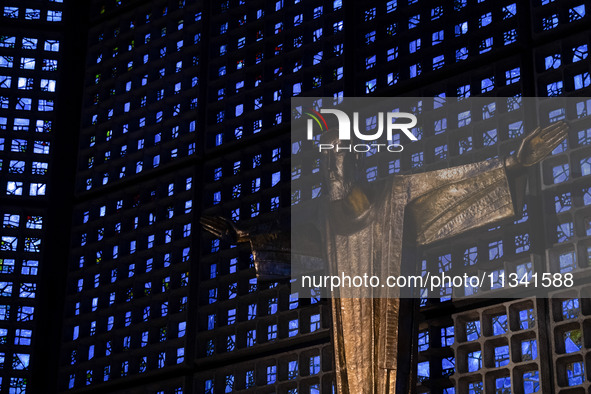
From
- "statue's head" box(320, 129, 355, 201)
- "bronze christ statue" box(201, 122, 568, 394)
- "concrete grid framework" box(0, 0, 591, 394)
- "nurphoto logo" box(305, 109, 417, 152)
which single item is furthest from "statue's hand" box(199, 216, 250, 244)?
"nurphoto logo" box(305, 109, 417, 152)

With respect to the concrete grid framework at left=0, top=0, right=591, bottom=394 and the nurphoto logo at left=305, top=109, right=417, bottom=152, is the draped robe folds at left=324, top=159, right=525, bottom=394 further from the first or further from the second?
the nurphoto logo at left=305, top=109, right=417, bottom=152

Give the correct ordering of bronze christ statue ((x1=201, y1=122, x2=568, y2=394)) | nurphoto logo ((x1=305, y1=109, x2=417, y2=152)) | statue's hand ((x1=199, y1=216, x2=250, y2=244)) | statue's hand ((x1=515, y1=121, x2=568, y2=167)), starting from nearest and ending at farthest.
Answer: statue's hand ((x1=515, y1=121, x2=568, y2=167)) → bronze christ statue ((x1=201, y1=122, x2=568, y2=394)) → statue's hand ((x1=199, y1=216, x2=250, y2=244)) → nurphoto logo ((x1=305, y1=109, x2=417, y2=152))

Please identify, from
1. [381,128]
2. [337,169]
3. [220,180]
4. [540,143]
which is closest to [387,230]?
[337,169]

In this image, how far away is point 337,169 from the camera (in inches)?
375

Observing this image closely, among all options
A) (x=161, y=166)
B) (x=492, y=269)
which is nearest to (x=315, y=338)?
(x=492, y=269)

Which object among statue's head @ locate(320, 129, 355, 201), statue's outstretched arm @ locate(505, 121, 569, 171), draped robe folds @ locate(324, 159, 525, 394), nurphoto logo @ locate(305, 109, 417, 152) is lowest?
draped robe folds @ locate(324, 159, 525, 394)

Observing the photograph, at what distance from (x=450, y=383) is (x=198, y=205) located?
119 inches

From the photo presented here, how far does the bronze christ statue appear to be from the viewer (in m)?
9.02

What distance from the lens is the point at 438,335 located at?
9.50 meters

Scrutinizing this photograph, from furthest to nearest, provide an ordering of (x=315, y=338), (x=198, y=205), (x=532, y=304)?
(x=198, y=205)
(x=315, y=338)
(x=532, y=304)

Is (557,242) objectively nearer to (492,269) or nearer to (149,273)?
(492,269)

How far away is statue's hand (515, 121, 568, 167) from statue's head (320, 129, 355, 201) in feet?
4.29

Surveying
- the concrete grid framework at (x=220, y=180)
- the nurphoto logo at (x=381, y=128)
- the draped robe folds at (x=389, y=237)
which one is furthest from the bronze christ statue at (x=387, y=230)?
the nurphoto logo at (x=381, y=128)

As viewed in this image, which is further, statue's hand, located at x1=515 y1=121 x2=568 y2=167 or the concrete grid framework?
the concrete grid framework
